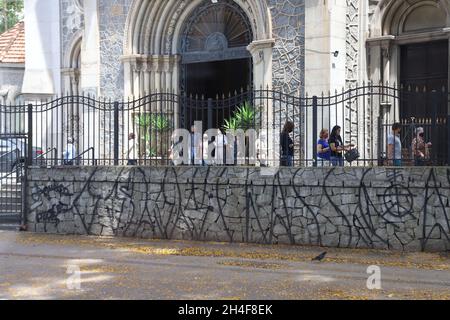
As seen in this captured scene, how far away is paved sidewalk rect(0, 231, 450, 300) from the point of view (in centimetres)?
838

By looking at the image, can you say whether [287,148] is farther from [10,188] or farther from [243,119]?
[10,188]

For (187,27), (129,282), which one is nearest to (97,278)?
(129,282)

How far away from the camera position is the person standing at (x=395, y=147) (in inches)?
471

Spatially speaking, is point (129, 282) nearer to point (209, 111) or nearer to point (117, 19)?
point (209, 111)

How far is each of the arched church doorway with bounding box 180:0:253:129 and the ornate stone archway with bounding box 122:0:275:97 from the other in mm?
239

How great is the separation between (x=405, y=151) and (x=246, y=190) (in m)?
2.84

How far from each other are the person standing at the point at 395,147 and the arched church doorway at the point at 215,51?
234 inches

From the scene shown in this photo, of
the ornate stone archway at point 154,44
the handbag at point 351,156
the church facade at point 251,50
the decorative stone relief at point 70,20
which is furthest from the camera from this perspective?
the decorative stone relief at point 70,20

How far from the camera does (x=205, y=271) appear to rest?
9930 millimetres

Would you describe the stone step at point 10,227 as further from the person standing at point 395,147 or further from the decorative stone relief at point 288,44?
the person standing at point 395,147

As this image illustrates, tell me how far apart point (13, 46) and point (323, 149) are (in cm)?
1840

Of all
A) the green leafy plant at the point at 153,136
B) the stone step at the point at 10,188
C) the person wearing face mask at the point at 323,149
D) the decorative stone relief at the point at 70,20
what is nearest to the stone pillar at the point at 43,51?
the decorative stone relief at the point at 70,20

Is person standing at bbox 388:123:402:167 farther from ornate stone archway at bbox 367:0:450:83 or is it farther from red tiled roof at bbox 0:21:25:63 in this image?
red tiled roof at bbox 0:21:25:63

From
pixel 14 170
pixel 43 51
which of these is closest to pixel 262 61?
pixel 14 170
